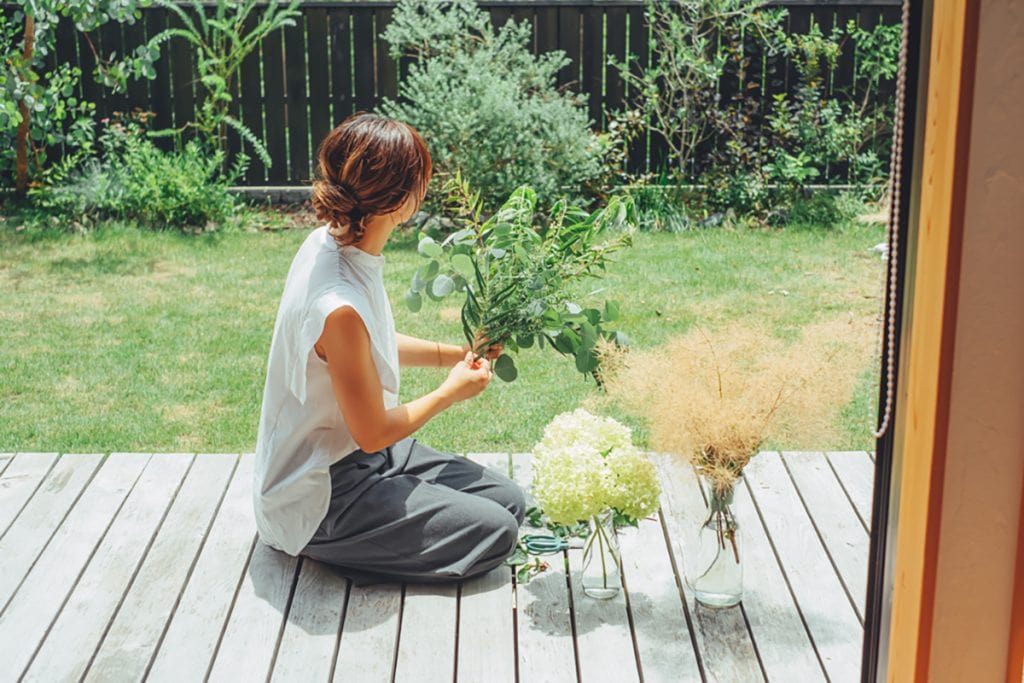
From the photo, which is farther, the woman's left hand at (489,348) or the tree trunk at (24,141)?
the tree trunk at (24,141)

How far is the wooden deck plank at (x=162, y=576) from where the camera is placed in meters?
2.58

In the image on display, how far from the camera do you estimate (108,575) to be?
9.70 feet

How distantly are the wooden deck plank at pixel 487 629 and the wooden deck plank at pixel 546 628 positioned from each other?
0.03m

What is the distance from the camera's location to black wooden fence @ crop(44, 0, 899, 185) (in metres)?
7.57

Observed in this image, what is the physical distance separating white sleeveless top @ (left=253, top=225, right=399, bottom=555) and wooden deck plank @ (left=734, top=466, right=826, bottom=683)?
0.95m

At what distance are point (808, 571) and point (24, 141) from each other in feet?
18.8

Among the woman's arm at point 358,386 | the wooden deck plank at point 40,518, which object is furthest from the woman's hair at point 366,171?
the wooden deck plank at point 40,518

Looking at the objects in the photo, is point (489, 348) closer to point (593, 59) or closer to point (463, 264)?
point (463, 264)

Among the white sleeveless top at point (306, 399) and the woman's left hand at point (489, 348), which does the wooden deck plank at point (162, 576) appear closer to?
the white sleeveless top at point (306, 399)

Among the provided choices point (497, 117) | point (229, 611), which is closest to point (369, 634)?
point (229, 611)

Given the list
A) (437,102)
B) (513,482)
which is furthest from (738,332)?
(437,102)

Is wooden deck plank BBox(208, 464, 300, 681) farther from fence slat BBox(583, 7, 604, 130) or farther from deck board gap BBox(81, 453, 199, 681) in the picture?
fence slat BBox(583, 7, 604, 130)

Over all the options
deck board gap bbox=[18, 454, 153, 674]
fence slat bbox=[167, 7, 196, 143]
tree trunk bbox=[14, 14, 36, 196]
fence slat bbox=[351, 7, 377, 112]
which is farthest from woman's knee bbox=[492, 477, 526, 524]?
fence slat bbox=[167, 7, 196, 143]

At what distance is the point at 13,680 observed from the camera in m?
2.51
